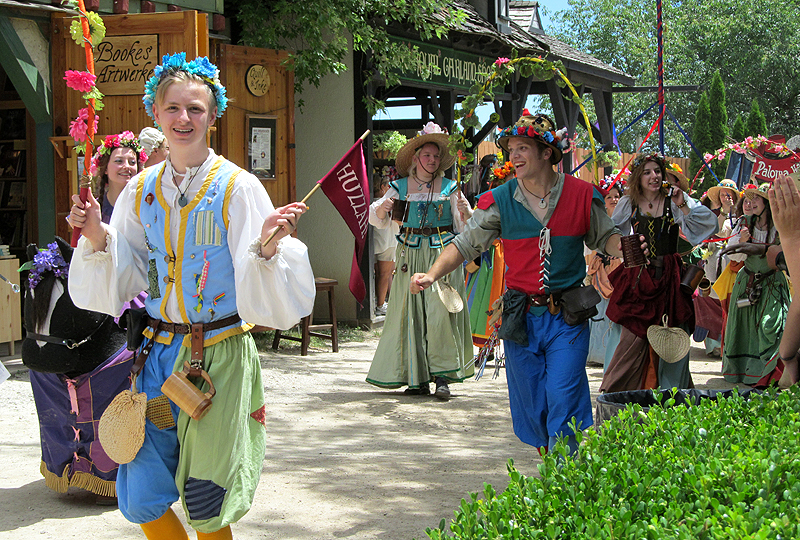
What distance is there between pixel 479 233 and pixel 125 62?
4.52 metres

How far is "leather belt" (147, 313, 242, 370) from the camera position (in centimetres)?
297

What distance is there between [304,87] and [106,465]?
7.33 meters

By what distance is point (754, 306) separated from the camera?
7535mm

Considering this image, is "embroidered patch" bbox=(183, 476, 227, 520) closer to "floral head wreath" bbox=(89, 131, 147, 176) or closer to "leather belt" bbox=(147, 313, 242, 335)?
"leather belt" bbox=(147, 313, 242, 335)

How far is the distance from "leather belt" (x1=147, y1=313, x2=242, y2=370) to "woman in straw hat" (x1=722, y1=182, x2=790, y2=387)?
220 inches

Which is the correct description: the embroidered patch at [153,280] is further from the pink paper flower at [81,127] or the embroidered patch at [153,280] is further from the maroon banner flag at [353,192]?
the maroon banner flag at [353,192]

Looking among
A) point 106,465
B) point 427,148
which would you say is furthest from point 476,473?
point 427,148

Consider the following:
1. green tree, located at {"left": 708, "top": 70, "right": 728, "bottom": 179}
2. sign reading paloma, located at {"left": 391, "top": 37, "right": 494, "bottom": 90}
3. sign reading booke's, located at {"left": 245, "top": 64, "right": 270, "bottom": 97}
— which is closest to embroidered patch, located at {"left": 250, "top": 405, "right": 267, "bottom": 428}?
sign reading booke's, located at {"left": 245, "top": 64, "right": 270, "bottom": 97}

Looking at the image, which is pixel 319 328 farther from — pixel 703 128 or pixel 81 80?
pixel 703 128

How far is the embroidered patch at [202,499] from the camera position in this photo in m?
2.89

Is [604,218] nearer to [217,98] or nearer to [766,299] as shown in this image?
[217,98]

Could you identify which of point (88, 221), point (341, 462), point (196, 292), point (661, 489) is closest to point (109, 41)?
point (341, 462)

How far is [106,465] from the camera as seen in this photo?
4359mm

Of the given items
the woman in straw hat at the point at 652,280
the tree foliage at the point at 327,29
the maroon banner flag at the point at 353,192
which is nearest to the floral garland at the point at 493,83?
the maroon banner flag at the point at 353,192
